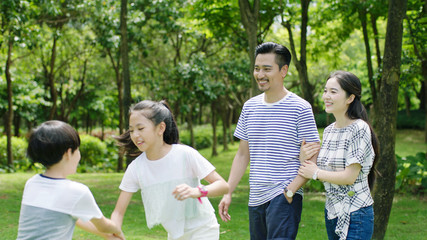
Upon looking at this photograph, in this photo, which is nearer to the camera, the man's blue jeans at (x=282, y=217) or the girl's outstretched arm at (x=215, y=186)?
the girl's outstretched arm at (x=215, y=186)

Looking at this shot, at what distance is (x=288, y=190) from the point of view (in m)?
3.37

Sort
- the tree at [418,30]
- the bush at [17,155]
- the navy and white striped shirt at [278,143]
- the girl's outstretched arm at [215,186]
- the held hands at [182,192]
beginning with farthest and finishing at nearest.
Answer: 1. the bush at [17,155]
2. the tree at [418,30]
3. the navy and white striped shirt at [278,143]
4. the girl's outstretched arm at [215,186]
5. the held hands at [182,192]

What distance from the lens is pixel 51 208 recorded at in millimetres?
2535

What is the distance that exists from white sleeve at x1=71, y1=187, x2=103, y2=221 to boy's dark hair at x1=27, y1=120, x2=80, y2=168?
25 cm

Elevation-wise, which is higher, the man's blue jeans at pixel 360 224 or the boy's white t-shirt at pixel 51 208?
the boy's white t-shirt at pixel 51 208

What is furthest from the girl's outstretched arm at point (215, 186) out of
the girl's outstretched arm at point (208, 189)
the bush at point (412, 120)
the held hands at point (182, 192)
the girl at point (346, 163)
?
the bush at point (412, 120)

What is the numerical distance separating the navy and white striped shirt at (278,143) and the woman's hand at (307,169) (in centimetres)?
10

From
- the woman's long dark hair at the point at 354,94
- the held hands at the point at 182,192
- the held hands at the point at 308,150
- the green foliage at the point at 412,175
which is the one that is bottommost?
the green foliage at the point at 412,175

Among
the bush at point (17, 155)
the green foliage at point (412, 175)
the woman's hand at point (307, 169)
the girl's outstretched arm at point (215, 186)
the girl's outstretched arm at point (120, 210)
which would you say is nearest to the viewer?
the girl's outstretched arm at point (215, 186)

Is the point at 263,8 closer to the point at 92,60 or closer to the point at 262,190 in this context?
the point at 262,190

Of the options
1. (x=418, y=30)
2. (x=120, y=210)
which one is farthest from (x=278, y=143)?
(x=418, y=30)

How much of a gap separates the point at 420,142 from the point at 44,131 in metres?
24.6

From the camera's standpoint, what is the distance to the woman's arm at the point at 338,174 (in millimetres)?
3230

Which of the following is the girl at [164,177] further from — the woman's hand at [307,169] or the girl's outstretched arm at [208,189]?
the woman's hand at [307,169]
